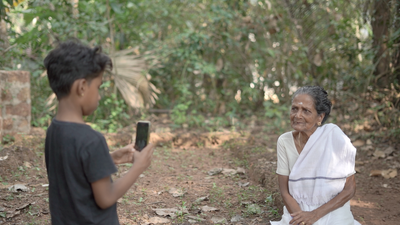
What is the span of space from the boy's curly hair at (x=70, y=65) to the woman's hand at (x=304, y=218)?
1640 millimetres

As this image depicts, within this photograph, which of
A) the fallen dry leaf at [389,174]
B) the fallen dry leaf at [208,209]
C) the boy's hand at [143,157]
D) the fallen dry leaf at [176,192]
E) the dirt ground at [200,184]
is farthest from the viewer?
the fallen dry leaf at [389,174]

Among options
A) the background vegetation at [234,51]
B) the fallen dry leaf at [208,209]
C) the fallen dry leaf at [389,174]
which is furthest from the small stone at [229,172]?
the background vegetation at [234,51]

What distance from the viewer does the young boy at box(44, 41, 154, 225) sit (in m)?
1.56

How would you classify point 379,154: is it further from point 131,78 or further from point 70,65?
point 70,65

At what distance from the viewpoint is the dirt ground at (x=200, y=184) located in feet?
11.0

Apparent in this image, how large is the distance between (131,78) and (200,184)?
3746 millimetres

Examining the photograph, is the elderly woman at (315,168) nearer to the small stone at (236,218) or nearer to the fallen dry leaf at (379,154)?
the small stone at (236,218)

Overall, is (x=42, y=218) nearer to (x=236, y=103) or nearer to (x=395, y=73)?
(x=395, y=73)

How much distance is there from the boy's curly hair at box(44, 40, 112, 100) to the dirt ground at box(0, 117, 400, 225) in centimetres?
189

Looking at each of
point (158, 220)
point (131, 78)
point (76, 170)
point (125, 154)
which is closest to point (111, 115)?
point (131, 78)

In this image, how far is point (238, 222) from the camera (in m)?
3.22

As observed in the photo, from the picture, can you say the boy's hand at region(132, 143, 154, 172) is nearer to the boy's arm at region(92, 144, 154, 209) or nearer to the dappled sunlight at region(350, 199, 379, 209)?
the boy's arm at region(92, 144, 154, 209)

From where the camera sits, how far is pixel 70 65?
155cm

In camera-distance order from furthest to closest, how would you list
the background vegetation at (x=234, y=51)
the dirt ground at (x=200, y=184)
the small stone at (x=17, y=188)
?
the background vegetation at (x=234, y=51) → the small stone at (x=17, y=188) → the dirt ground at (x=200, y=184)
